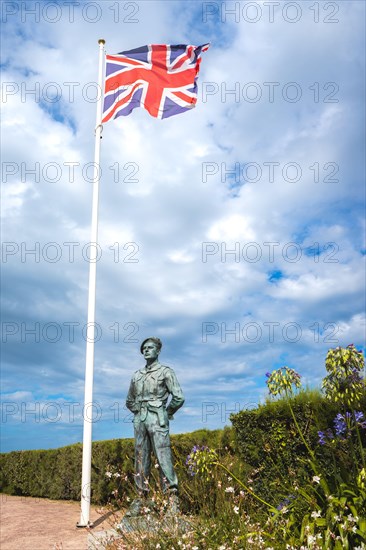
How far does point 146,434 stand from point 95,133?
7.09m

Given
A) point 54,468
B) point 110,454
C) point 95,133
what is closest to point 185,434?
point 110,454

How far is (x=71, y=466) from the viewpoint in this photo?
13.0 m

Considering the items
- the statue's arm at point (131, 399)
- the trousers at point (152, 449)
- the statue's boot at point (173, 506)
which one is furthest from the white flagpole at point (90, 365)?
the statue's boot at point (173, 506)

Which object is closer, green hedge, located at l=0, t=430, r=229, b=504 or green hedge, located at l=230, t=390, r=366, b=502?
green hedge, located at l=230, t=390, r=366, b=502

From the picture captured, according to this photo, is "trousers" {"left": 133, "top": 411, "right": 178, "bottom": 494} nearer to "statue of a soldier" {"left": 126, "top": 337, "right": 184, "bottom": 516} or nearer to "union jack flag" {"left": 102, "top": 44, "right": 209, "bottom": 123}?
"statue of a soldier" {"left": 126, "top": 337, "right": 184, "bottom": 516}

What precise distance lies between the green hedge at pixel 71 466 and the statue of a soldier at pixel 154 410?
250 centimetres

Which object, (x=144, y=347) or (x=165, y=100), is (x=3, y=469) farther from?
(x=165, y=100)

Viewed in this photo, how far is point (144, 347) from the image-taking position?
24.8 ft

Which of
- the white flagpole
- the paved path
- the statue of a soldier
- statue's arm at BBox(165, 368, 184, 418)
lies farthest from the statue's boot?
the white flagpole

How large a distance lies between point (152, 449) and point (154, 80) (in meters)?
7.77

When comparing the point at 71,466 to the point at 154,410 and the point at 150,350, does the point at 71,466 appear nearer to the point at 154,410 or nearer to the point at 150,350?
the point at 154,410

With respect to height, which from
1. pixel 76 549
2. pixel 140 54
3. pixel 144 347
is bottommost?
pixel 76 549

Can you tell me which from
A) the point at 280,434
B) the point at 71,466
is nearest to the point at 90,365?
A: the point at 280,434

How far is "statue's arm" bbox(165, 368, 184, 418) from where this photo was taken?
7.21m
